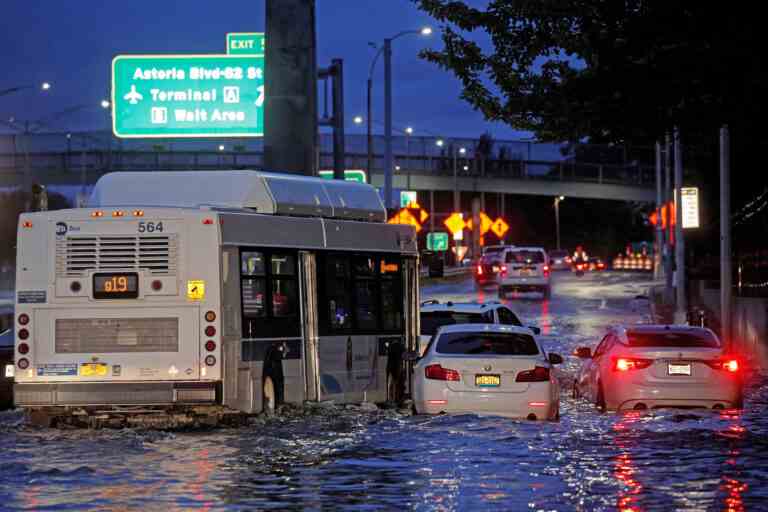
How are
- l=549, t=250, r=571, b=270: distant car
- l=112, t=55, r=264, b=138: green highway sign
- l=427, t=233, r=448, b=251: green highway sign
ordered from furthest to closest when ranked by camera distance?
1. l=549, t=250, r=571, b=270: distant car
2. l=427, t=233, r=448, b=251: green highway sign
3. l=112, t=55, r=264, b=138: green highway sign

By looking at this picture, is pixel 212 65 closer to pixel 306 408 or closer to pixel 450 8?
pixel 450 8

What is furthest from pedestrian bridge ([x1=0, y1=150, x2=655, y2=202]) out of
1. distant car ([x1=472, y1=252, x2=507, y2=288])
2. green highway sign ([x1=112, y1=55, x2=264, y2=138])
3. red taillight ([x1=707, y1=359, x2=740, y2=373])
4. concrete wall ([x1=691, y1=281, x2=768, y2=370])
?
red taillight ([x1=707, y1=359, x2=740, y2=373])

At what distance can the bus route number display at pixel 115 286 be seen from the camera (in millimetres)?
18828

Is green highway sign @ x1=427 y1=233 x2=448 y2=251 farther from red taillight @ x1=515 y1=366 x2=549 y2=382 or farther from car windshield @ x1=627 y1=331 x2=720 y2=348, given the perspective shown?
red taillight @ x1=515 y1=366 x2=549 y2=382

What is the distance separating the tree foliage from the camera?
18.8 metres

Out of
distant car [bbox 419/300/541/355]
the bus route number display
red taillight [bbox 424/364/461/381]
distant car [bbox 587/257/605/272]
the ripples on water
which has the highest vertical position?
distant car [bbox 587/257/605/272]

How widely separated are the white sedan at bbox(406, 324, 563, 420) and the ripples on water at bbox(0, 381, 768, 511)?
0.68 ft

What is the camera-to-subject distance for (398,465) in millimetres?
15398

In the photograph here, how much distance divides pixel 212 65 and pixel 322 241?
1173 inches

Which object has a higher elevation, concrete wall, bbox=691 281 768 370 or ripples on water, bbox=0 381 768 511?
concrete wall, bbox=691 281 768 370

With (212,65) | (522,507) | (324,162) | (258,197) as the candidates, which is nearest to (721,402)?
(258,197)

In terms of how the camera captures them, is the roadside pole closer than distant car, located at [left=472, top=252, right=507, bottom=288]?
No

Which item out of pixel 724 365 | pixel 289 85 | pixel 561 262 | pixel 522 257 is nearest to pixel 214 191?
pixel 724 365

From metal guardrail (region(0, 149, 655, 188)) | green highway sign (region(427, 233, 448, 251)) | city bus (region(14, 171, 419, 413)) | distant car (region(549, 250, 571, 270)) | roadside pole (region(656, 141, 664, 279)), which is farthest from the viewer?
distant car (region(549, 250, 571, 270))
